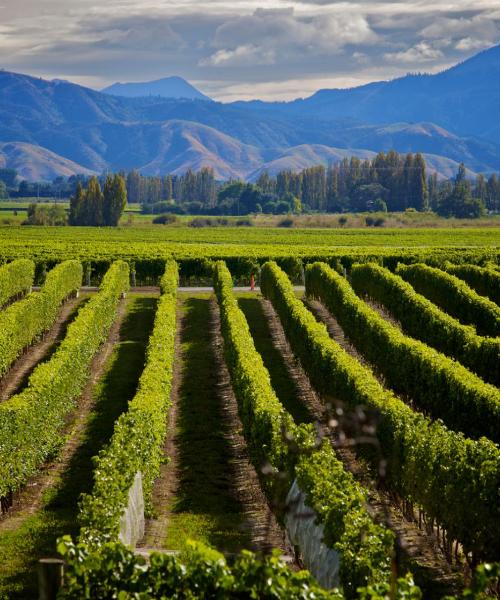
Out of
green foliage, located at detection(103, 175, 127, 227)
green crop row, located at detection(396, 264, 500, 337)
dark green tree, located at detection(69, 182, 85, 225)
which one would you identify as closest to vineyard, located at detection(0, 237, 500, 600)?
green crop row, located at detection(396, 264, 500, 337)

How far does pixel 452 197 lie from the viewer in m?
197

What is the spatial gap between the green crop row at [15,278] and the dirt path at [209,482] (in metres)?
19.7

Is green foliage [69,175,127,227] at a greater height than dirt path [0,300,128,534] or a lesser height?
greater

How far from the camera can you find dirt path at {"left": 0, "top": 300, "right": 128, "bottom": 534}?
23219 millimetres

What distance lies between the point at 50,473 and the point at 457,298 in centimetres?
2716

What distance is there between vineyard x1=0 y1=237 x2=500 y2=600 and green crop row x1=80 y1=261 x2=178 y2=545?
6 centimetres

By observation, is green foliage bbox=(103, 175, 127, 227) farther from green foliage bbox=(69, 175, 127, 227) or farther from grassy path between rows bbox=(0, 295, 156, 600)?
grassy path between rows bbox=(0, 295, 156, 600)

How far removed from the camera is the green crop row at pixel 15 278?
54969mm

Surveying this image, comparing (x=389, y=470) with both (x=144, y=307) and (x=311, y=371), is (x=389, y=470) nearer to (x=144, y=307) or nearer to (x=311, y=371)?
(x=311, y=371)

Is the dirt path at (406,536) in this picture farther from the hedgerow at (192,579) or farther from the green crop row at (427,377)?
the green crop row at (427,377)

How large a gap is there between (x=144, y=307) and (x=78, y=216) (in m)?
93.7

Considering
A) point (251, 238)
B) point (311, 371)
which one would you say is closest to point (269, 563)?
point (311, 371)

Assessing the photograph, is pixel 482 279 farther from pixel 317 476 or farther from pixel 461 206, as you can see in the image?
pixel 461 206

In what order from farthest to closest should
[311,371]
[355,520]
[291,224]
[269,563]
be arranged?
[291,224] → [311,371] → [355,520] → [269,563]
